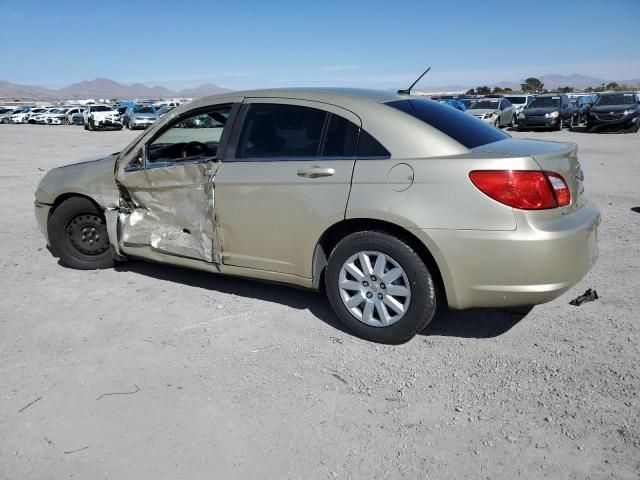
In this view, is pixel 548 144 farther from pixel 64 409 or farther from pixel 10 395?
pixel 10 395

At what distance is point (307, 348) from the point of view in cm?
388

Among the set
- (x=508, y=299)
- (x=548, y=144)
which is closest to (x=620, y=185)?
(x=548, y=144)

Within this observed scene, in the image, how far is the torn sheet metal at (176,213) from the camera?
4.50 meters

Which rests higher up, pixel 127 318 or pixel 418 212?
pixel 418 212

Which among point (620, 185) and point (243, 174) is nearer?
point (243, 174)

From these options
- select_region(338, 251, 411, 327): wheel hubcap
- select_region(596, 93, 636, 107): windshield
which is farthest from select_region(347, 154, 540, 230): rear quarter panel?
select_region(596, 93, 636, 107): windshield

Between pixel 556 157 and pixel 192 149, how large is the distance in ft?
10.0

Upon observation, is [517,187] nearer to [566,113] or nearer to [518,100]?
[566,113]

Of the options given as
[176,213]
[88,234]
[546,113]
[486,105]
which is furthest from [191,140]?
[486,105]

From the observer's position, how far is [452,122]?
4090 millimetres

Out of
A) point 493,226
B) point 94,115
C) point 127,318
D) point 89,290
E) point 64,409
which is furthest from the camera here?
point 94,115

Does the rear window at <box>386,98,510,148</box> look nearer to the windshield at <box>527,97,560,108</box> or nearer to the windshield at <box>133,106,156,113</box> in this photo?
the windshield at <box>527,97,560,108</box>

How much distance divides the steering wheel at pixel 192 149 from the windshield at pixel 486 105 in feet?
Answer: 80.1

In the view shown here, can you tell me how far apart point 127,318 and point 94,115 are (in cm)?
3430
